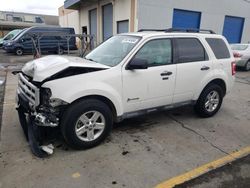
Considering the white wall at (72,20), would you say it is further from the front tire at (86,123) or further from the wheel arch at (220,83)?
the front tire at (86,123)

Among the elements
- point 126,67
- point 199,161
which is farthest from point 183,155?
point 126,67

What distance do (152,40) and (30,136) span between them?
2539mm

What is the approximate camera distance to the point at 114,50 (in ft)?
13.9

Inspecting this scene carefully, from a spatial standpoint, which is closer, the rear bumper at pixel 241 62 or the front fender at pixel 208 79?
the front fender at pixel 208 79

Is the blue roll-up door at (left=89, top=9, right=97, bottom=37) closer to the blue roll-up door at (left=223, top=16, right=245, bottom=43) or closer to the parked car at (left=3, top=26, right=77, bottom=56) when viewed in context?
the parked car at (left=3, top=26, right=77, bottom=56)

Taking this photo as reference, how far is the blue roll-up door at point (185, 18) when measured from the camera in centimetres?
1555

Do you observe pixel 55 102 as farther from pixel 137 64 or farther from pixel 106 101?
pixel 137 64

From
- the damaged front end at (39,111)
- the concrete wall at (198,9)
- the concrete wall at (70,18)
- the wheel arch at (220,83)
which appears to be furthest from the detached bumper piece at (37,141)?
the concrete wall at (70,18)

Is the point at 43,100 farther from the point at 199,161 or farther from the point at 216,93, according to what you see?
the point at 216,93

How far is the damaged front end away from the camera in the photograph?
323 cm

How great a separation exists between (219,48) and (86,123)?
328 centimetres

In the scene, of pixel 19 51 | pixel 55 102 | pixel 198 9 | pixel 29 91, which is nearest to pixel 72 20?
pixel 19 51

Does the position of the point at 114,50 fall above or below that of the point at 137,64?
above

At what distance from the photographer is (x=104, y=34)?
19.2m
